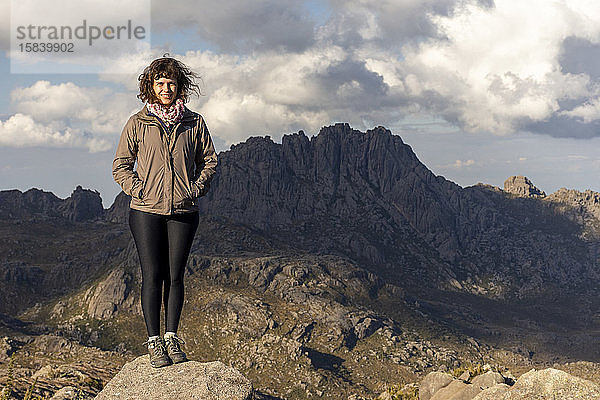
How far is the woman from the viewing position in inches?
504

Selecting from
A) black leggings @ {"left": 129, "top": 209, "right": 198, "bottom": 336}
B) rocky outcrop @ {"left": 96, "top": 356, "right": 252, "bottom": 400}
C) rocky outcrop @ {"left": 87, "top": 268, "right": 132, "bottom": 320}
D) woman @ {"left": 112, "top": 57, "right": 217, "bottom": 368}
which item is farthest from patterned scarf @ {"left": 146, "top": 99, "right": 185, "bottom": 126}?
rocky outcrop @ {"left": 87, "top": 268, "right": 132, "bottom": 320}

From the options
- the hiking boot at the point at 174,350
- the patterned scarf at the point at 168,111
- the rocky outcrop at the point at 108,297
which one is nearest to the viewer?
the patterned scarf at the point at 168,111

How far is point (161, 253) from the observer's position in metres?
13.4

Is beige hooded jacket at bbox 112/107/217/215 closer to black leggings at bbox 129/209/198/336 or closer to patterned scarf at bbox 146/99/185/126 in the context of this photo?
patterned scarf at bbox 146/99/185/126

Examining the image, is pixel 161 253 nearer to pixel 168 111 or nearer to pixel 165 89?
pixel 168 111

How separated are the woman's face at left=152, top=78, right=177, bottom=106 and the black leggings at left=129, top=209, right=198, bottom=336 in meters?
3.11

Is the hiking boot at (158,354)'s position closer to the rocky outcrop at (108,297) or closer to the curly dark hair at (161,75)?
the curly dark hair at (161,75)

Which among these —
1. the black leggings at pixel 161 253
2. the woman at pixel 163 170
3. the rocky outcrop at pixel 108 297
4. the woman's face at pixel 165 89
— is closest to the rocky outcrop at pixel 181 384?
the black leggings at pixel 161 253

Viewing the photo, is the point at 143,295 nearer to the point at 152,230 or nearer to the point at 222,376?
the point at 152,230

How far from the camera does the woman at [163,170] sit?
42.0 ft

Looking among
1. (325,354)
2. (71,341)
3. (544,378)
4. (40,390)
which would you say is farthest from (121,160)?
(325,354)

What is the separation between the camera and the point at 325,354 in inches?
7387

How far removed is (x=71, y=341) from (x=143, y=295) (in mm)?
171760

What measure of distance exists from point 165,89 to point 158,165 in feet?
6.88
